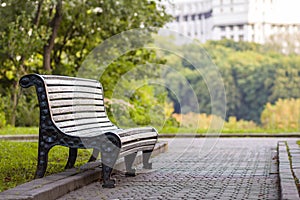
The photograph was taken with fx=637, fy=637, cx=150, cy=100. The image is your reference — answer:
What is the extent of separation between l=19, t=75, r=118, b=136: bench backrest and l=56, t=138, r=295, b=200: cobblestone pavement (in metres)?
0.63

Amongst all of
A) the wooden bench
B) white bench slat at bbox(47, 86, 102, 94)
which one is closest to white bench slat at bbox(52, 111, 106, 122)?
the wooden bench

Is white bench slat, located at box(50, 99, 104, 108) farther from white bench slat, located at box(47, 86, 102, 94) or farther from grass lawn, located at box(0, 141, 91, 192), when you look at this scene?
grass lawn, located at box(0, 141, 91, 192)

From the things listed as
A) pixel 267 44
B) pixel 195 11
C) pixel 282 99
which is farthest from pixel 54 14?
pixel 195 11

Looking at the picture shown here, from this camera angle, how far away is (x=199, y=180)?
684 centimetres

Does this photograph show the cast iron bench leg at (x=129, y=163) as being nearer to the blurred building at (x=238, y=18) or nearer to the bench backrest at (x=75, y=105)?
the bench backrest at (x=75, y=105)

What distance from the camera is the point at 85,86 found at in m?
7.37

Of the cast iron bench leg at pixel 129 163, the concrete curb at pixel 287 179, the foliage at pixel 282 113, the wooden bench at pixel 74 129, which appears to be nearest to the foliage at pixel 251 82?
the foliage at pixel 282 113

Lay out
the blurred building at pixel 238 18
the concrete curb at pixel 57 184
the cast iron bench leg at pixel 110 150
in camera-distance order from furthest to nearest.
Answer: the blurred building at pixel 238 18 < the cast iron bench leg at pixel 110 150 < the concrete curb at pixel 57 184

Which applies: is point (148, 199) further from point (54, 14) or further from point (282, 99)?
point (282, 99)

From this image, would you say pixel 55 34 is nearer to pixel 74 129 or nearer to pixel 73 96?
pixel 73 96

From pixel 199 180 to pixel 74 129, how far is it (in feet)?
4.79

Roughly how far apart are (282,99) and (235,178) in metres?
58.3

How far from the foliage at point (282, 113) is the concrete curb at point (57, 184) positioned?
180ft

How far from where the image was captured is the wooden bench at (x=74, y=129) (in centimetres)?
602
